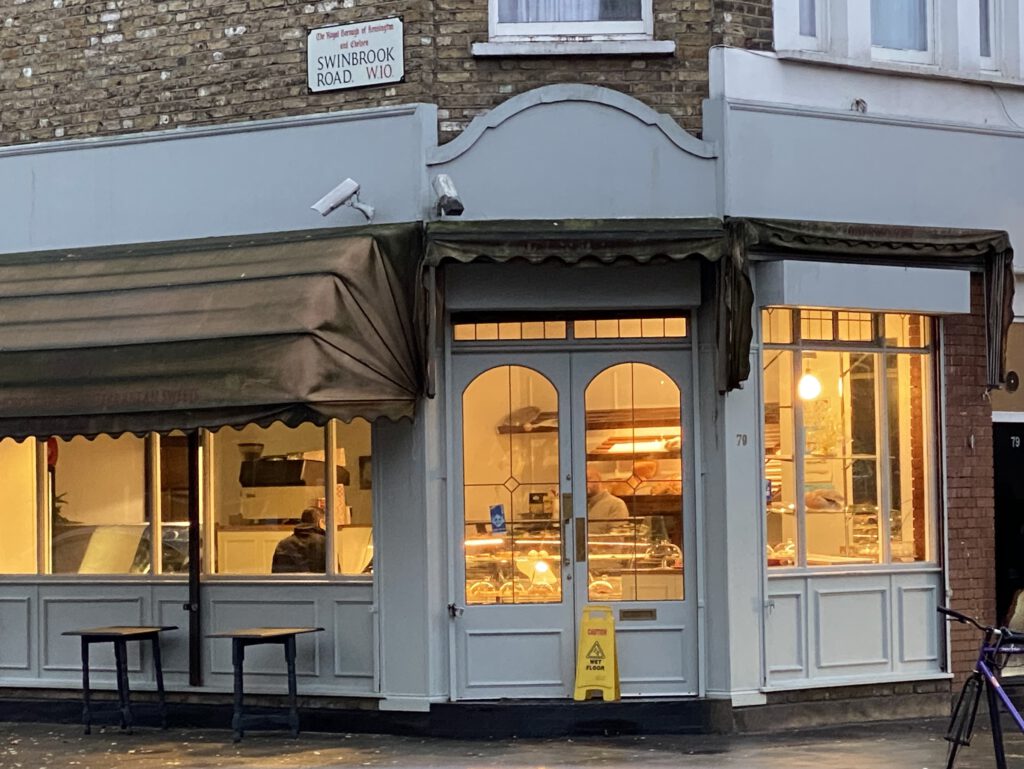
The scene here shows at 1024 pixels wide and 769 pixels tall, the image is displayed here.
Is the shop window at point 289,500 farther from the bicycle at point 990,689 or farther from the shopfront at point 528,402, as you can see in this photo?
the bicycle at point 990,689

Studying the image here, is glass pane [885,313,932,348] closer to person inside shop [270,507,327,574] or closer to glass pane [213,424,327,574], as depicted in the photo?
glass pane [213,424,327,574]

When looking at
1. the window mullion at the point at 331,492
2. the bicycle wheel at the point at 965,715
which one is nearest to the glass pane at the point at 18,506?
the window mullion at the point at 331,492

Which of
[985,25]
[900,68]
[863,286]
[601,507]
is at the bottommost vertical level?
[601,507]

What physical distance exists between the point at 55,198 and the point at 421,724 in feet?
16.5

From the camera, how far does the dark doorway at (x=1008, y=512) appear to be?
13445 millimetres

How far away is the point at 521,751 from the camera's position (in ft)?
37.7

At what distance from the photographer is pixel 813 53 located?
12.5m

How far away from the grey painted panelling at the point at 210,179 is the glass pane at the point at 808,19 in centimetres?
285

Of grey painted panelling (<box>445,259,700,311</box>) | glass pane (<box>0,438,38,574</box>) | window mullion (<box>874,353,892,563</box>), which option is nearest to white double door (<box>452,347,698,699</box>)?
grey painted panelling (<box>445,259,700,311</box>)

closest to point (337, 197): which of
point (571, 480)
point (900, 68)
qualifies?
point (571, 480)

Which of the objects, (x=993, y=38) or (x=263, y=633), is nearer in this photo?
(x=263, y=633)

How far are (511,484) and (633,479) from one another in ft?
2.88

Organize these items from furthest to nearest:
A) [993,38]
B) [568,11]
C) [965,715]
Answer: [993,38], [568,11], [965,715]

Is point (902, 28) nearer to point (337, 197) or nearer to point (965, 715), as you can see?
point (337, 197)
